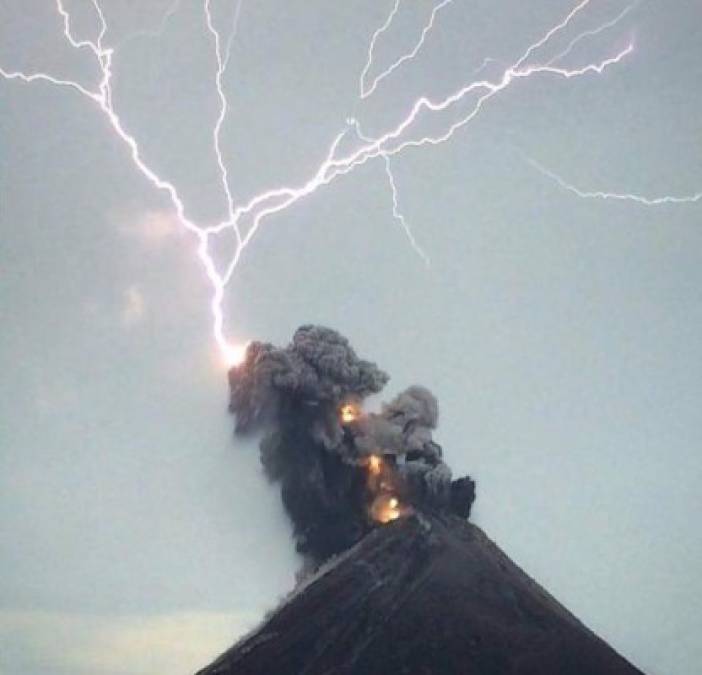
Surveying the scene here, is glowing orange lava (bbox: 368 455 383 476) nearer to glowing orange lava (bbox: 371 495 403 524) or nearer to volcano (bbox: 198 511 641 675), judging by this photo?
A: glowing orange lava (bbox: 371 495 403 524)

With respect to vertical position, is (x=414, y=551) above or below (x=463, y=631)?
above

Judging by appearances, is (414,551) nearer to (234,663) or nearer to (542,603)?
(542,603)

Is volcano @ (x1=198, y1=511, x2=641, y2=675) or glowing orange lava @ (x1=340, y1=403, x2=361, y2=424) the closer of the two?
volcano @ (x1=198, y1=511, x2=641, y2=675)

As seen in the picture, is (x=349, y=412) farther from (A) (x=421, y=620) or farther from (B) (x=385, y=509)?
(A) (x=421, y=620)

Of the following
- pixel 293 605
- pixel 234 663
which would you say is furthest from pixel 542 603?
pixel 234 663

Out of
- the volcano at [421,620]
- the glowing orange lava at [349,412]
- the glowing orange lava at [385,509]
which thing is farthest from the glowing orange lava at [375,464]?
the volcano at [421,620]

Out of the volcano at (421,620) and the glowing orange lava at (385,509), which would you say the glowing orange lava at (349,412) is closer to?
the glowing orange lava at (385,509)

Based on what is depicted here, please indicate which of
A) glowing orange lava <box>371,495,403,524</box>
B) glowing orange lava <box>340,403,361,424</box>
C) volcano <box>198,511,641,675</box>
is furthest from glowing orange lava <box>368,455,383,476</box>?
volcano <box>198,511,641,675</box>

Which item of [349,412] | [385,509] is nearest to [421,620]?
[385,509]

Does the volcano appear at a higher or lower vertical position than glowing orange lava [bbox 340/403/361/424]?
lower
